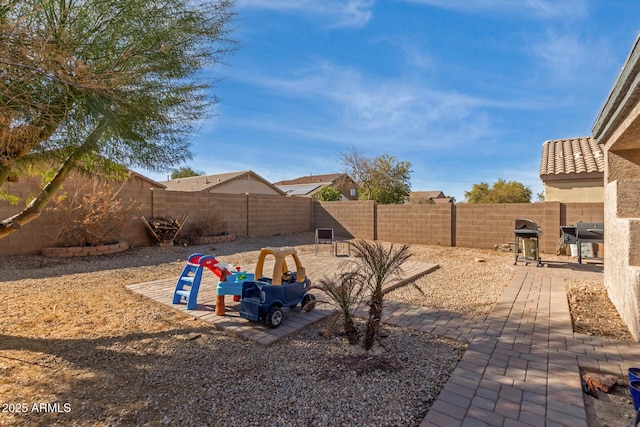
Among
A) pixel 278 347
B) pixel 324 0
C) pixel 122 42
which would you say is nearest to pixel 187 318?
pixel 278 347

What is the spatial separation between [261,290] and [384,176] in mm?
21543

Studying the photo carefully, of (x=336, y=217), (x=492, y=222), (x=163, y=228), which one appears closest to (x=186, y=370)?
(x=163, y=228)

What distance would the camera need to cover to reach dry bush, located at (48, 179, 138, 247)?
27.6 ft

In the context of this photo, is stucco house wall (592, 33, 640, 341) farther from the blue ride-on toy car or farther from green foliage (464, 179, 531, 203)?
green foliage (464, 179, 531, 203)

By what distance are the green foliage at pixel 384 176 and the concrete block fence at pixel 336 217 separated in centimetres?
894

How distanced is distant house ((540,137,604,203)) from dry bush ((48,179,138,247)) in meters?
14.6

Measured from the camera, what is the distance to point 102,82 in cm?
235

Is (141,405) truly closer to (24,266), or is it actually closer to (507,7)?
(24,266)

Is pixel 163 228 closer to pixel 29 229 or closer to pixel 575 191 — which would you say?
pixel 29 229

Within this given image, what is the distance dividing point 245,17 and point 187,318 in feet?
12.8

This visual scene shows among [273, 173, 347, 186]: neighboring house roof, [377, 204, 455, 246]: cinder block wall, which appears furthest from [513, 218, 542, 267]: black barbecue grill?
[273, 173, 347, 186]: neighboring house roof

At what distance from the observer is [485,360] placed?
305 cm

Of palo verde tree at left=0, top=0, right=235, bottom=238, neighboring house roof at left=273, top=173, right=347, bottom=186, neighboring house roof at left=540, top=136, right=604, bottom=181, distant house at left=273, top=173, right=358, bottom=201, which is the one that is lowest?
palo verde tree at left=0, top=0, right=235, bottom=238

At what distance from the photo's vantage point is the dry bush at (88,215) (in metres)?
8.41
